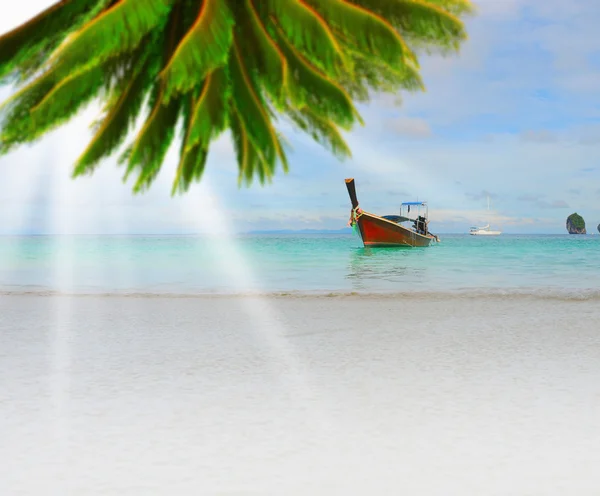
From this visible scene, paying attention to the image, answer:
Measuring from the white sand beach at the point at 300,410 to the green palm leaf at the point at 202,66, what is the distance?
5.49 feet

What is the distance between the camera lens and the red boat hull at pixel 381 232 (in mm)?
52134

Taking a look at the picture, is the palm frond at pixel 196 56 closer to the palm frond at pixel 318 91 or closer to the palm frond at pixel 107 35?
the palm frond at pixel 107 35

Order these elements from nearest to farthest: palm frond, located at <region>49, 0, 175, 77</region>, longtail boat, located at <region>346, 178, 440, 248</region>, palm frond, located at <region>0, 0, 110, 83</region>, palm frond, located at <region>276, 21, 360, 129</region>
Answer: palm frond, located at <region>49, 0, 175, 77</region> < palm frond, located at <region>0, 0, 110, 83</region> < palm frond, located at <region>276, 21, 360, 129</region> < longtail boat, located at <region>346, 178, 440, 248</region>

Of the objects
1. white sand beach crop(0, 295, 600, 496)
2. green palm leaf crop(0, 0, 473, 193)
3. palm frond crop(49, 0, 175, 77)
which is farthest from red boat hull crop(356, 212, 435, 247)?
palm frond crop(49, 0, 175, 77)

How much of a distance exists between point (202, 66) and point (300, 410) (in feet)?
8.56

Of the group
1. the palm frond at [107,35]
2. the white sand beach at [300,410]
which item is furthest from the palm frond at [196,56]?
the white sand beach at [300,410]

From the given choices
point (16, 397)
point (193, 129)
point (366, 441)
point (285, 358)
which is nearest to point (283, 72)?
point (193, 129)

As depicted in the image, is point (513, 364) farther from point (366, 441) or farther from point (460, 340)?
point (366, 441)

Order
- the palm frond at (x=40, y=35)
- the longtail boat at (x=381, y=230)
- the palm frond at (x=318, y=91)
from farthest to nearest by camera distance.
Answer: the longtail boat at (x=381, y=230), the palm frond at (x=318, y=91), the palm frond at (x=40, y=35)

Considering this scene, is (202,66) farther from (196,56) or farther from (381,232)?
(381,232)

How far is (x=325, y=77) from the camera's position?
4281 mm

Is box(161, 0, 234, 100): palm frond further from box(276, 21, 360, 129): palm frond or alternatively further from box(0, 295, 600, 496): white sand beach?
box(0, 295, 600, 496): white sand beach

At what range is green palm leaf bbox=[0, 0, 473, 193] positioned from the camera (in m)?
3.84

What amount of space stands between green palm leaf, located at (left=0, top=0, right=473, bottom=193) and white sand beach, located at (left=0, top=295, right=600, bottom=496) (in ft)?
5.49
